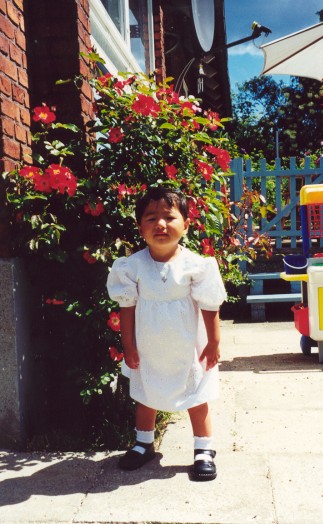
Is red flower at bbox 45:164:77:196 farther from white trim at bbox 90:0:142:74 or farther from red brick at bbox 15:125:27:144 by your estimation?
white trim at bbox 90:0:142:74

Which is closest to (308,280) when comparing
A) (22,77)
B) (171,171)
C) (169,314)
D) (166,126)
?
(171,171)

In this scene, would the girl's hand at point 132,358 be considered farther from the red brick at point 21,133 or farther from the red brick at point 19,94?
the red brick at point 19,94

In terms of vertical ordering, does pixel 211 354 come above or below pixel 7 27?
below

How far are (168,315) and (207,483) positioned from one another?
0.67 metres

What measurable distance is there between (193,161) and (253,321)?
3.84 meters

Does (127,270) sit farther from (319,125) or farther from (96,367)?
(319,125)

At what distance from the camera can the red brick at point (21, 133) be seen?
9.50 feet

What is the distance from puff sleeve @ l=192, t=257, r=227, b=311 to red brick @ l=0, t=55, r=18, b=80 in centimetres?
130

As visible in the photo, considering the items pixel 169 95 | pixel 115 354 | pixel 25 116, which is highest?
pixel 169 95

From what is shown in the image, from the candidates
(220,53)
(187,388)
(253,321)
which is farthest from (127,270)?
(220,53)

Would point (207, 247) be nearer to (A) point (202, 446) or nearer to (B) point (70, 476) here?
(A) point (202, 446)

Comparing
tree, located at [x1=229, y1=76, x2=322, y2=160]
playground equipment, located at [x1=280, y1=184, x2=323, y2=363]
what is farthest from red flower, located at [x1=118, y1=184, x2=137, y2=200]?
tree, located at [x1=229, y1=76, x2=322, y2=160]

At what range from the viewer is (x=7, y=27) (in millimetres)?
2795

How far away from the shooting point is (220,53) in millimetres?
10453
